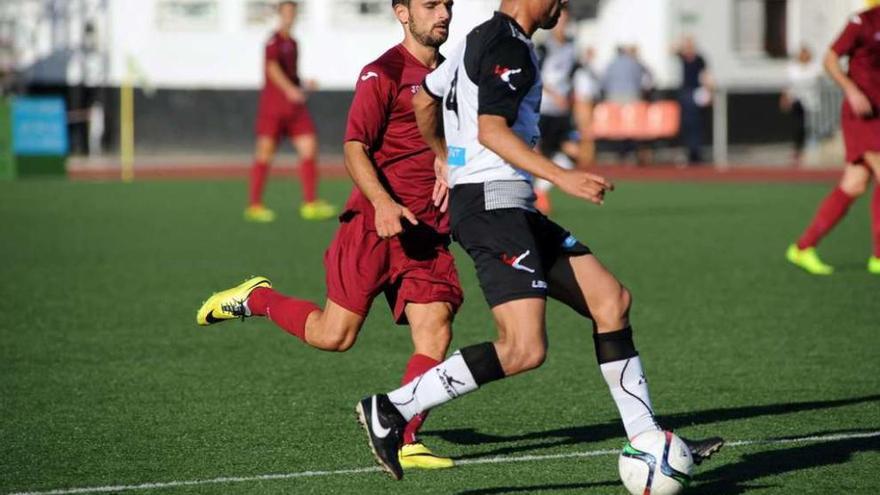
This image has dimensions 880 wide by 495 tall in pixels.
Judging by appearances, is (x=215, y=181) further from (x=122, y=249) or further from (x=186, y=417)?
(x=186, y=417)

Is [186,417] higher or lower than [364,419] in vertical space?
lower

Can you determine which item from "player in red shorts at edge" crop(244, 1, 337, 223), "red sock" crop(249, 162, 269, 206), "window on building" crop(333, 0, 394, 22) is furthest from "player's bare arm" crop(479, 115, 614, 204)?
"window on building" crop(333, 0, 394, 22)

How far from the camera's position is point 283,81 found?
18172 millimetres

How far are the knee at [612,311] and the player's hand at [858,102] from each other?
670 centimetres

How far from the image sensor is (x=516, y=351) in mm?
5891

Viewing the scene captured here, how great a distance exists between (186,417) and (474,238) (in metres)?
2.29

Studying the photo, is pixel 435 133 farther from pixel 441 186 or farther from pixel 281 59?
pixel 281 59

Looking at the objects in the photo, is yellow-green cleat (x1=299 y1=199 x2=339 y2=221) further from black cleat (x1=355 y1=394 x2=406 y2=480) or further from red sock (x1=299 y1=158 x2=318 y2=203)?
black cleat (x1=355 y1=394 x2=406 y2=480)

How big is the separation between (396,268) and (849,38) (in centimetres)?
674

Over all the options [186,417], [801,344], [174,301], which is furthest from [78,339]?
[801,344]

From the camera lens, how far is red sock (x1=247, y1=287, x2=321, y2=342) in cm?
723

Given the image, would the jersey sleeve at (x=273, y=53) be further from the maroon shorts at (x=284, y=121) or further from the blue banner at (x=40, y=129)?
the blue banner at (x=40, y=129)

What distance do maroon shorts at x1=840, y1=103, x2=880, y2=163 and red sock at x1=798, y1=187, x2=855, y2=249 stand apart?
343 mm

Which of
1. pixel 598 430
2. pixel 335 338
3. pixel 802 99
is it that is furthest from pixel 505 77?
pixel 802 99
